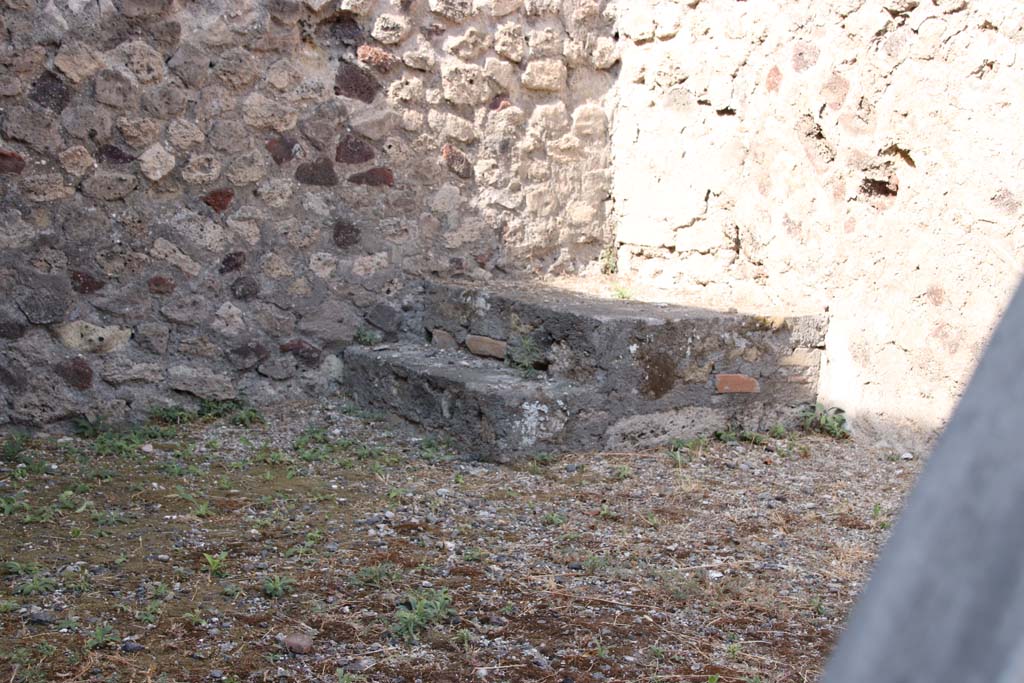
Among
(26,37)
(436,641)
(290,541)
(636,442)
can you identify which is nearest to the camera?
(436,641)

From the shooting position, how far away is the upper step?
139 inches

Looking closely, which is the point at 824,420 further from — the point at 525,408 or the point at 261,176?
the point at 261,176

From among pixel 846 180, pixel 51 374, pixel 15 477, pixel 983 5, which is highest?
pixel 983 5

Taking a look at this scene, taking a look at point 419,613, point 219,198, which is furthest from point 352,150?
point 419,613

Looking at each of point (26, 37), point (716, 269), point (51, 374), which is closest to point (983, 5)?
point (716, 269)

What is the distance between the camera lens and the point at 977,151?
129 inches

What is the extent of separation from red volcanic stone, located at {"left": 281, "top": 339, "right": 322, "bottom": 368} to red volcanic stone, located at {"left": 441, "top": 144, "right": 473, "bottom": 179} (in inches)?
37.2

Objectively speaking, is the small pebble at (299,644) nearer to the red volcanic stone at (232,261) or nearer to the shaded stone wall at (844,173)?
the red volcanic stone at (232,261)

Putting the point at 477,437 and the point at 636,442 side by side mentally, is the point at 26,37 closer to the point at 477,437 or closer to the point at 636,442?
the point at 477,437

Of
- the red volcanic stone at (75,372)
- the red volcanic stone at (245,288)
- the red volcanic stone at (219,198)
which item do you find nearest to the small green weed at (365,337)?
the red volcanic stone at (245,288)

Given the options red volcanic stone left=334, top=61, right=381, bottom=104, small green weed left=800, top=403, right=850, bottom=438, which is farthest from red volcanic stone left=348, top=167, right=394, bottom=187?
small green weed left=800, top=403, right=850, bottom=438

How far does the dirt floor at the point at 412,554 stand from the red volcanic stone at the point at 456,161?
1148 millimetres

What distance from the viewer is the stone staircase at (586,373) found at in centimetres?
350

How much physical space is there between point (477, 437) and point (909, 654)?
3206 millimetres
